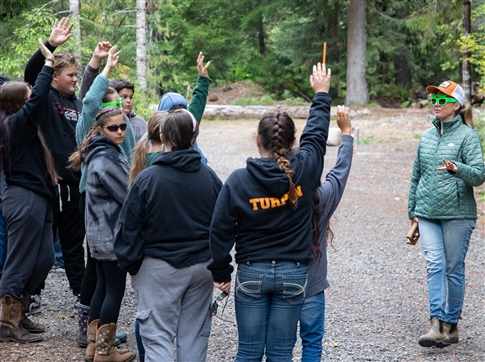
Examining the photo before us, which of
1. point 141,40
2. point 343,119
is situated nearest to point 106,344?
point 343,119

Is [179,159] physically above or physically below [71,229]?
above

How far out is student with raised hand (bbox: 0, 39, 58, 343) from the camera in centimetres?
498

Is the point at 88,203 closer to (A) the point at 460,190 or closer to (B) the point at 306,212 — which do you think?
(B) the point at 306,212

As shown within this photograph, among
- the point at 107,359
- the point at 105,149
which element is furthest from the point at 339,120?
the point at 107,359

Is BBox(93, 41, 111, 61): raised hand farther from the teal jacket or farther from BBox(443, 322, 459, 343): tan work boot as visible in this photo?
BBox(443, 322, 459, 343): tan work boot

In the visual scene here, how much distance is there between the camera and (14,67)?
35.3ft

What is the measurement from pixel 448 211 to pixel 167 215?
2540mm

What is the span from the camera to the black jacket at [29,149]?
16.1 ft

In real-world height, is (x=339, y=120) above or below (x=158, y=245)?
above

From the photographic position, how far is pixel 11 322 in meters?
4.99

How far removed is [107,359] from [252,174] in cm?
190

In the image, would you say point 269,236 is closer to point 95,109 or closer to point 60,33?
point 95,109

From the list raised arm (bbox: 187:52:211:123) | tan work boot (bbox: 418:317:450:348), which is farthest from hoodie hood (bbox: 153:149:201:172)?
tan work boot (bbox: 418:317:450:348)

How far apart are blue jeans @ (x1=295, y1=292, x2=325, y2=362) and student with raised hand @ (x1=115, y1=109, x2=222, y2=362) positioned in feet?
2.07
